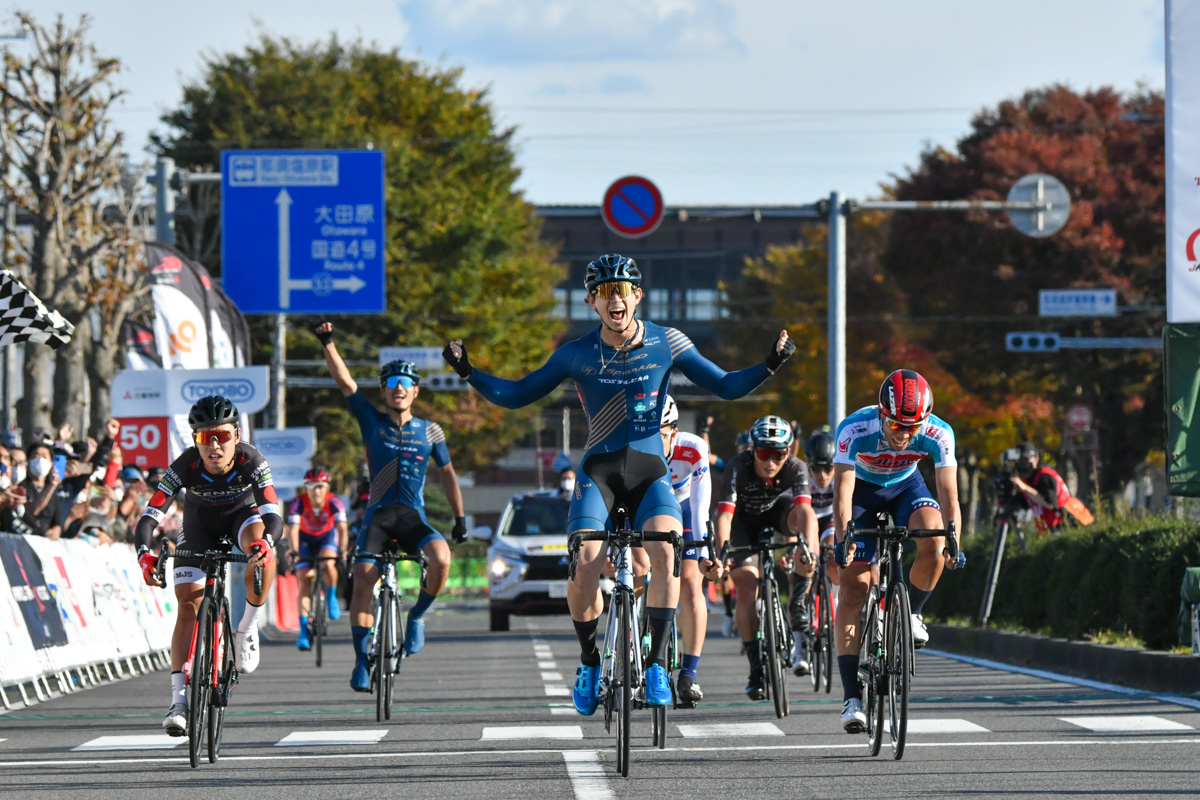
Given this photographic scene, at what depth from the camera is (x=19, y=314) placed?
1460 cm

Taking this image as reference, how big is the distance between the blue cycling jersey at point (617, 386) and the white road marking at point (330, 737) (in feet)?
8.02

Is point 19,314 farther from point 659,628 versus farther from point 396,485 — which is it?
point 659,628

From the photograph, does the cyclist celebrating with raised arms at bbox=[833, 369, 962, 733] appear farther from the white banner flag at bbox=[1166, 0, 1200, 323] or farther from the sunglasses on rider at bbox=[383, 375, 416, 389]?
the white banner flag at bbox=[1166, 0, 1200, 323]

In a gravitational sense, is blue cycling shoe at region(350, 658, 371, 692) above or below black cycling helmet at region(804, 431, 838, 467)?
below

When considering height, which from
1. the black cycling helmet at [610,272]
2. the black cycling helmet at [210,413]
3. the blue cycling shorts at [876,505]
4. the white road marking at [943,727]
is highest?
the black cycling helmet at [610,272]

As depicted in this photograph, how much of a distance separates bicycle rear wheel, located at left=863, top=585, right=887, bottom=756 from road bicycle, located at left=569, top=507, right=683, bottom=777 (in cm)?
103

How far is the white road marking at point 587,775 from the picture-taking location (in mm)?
8555

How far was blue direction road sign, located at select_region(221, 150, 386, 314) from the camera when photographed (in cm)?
3097

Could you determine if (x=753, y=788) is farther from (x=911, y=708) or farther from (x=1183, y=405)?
(x=1183, y=405)

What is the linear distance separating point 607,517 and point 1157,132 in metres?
37.1

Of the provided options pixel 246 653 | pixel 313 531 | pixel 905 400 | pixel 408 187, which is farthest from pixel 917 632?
pixel 408 187

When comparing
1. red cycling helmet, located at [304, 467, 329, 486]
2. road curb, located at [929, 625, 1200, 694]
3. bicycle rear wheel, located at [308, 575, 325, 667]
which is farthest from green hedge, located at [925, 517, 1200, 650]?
red cycling helmet, located at [304, 467, 329, 486]

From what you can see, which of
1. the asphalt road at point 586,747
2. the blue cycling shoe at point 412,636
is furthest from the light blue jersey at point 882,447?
the blue cycling shoe at point 412,636

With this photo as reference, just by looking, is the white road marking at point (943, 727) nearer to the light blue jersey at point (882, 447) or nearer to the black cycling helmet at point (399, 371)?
the light blue jersey at point (882, 447)
